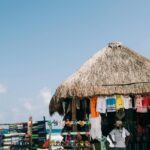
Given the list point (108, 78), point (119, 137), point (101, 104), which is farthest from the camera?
point (108, 78)

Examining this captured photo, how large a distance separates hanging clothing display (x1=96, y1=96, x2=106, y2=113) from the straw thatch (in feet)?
0.65

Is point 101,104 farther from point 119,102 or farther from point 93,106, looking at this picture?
point 119,102

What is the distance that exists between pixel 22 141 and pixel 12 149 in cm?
54

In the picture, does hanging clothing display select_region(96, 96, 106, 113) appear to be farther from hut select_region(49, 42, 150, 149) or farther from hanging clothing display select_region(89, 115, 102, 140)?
hanging clothing display select_region(89, 115, 102, 140)

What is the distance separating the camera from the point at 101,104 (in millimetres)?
14664

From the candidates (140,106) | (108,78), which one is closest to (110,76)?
(108,78)

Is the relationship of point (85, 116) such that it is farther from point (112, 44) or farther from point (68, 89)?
point (112, 44)

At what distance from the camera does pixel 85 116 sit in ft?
49.8

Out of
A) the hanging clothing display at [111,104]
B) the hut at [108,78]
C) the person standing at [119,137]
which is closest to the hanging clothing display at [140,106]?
the hut at [108,78]

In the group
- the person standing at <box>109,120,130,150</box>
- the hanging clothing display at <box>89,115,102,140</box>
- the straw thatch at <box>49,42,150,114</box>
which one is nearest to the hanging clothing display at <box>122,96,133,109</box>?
the straw thatch at <box>49,42,150,114</box>

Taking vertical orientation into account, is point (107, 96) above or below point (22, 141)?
above

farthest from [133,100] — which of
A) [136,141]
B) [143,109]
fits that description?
[136,141]

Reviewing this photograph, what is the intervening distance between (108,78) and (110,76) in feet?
0.41

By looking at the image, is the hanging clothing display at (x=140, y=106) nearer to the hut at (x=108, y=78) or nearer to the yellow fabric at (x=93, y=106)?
the hut at (x=108, y=78)
